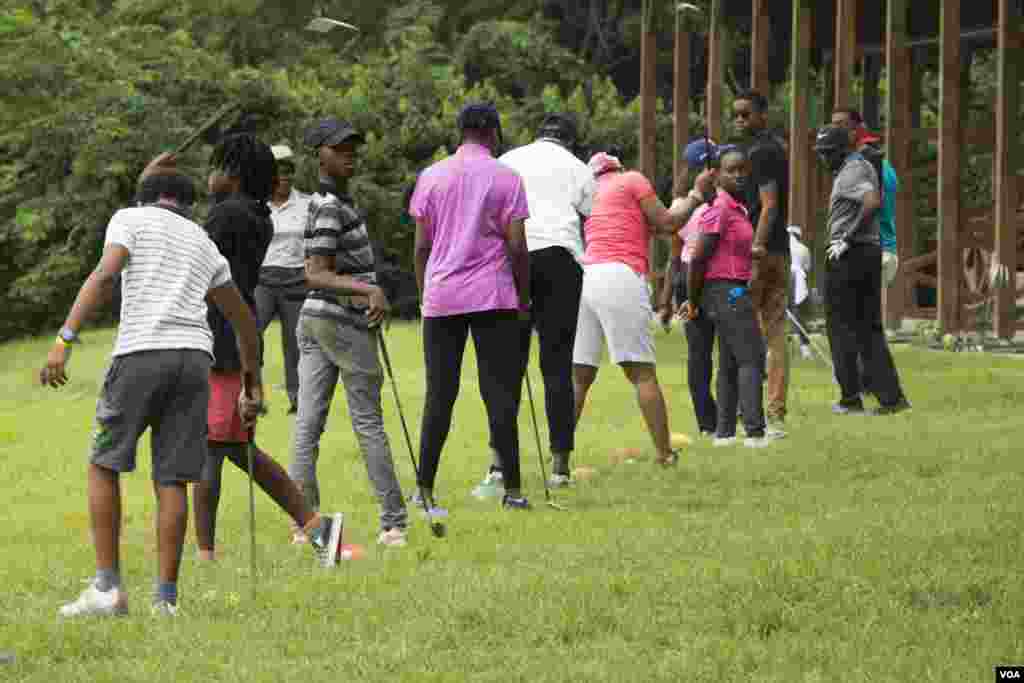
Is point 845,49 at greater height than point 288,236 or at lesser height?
greater

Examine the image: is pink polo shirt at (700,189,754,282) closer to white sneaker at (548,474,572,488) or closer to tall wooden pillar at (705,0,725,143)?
white sneaker at (548,474,572,488)

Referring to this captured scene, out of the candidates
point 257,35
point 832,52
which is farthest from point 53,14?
point 832,52

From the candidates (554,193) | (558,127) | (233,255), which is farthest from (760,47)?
(233,255)

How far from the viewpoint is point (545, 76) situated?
38.7m

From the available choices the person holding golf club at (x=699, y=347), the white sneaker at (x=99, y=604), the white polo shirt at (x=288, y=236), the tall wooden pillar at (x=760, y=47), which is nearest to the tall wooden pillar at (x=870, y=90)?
the tall wooden pillar at (x=760, y=47)

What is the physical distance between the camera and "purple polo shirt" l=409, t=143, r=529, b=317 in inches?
392

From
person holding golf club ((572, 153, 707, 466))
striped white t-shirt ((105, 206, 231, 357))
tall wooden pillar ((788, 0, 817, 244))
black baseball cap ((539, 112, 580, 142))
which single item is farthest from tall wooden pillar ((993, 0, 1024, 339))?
striped white t-shirt ((105, 206, 231, 357))

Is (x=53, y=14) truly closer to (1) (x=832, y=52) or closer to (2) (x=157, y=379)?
(1) (x=832, y=52)

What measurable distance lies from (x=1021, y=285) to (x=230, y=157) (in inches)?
566

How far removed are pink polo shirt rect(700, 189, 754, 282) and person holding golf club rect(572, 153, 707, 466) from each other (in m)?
0.75

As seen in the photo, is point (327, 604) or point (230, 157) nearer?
point (327, 604)

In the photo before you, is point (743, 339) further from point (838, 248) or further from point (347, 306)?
point (347, 306)

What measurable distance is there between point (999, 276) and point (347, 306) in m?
11.7

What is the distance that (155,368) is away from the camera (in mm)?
7637
